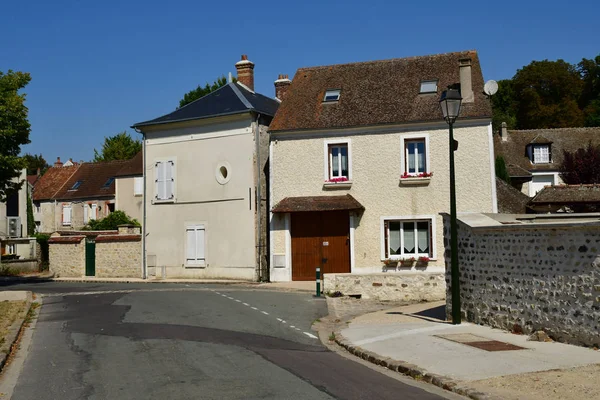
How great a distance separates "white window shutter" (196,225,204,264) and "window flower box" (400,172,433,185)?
28.6 ft

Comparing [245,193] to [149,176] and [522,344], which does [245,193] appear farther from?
[522,344]

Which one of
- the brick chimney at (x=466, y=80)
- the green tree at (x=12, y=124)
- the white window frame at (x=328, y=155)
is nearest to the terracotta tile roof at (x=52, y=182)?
the green tree at (x=12, y=124)

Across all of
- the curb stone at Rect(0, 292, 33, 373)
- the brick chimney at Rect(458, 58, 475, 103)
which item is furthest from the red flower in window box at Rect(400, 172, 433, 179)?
the curb stone at Rect(0, 292, 33, 373)

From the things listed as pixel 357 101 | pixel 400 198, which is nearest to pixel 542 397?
pixel 400 198

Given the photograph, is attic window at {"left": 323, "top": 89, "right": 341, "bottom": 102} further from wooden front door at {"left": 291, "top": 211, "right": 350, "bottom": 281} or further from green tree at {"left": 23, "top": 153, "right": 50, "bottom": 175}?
green tree at {"left": 23, "top": 153, "right": 50, "bottom": 175}

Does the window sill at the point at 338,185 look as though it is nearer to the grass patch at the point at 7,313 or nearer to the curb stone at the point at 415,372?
the grass patch at the point at 7,313

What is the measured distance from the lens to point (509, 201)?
1029 inches

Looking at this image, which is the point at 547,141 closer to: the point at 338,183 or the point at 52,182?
the point at 338,183

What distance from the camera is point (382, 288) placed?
697 inches

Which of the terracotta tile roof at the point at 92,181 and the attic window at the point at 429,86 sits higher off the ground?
the attic window at the point at 429,86

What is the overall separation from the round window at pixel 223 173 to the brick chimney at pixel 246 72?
529 centimetres

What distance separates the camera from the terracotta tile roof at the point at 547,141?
1816 inches

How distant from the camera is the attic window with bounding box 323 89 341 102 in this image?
2567 cm

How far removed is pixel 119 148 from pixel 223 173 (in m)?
40.3
